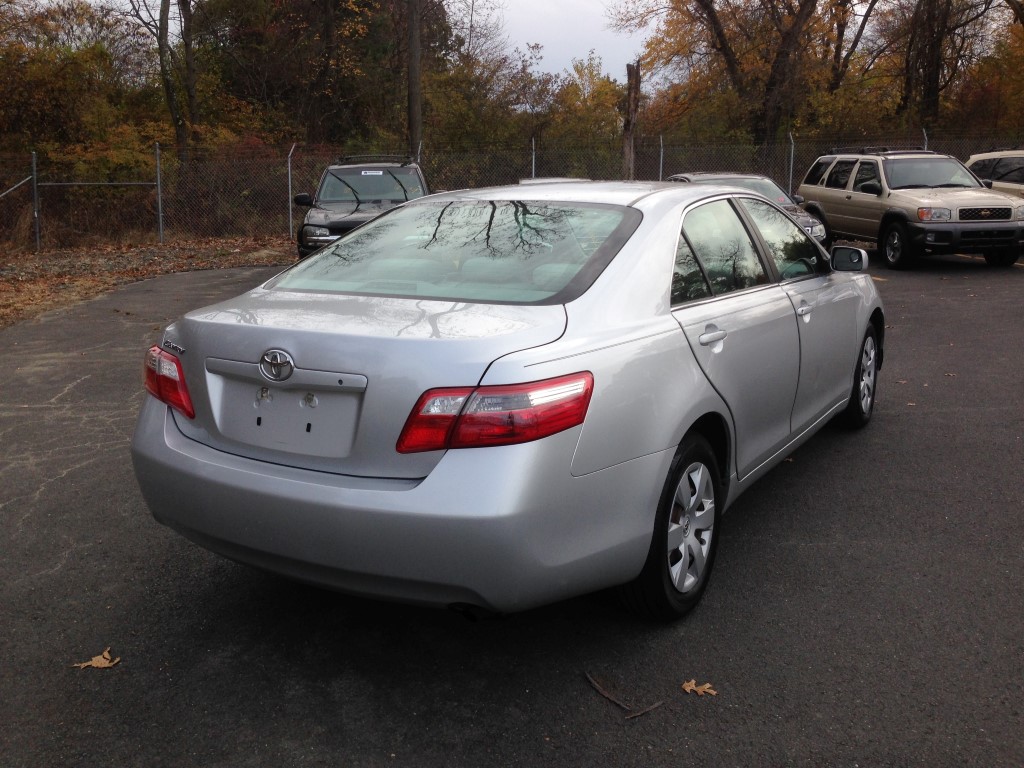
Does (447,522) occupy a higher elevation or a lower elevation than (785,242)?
lower

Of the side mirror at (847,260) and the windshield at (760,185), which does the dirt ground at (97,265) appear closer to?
the windshield at (760,185)

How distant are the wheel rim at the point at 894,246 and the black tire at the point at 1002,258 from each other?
1.55 metres

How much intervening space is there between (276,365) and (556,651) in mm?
1409

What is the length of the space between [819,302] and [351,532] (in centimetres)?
310

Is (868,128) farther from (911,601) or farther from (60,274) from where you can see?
(911,601)

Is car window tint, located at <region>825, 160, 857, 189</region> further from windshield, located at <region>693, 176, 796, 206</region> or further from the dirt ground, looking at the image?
the dirt ground

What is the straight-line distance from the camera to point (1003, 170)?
57.1 ft

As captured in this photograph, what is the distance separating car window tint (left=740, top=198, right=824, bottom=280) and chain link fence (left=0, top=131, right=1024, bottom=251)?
60.0 feet

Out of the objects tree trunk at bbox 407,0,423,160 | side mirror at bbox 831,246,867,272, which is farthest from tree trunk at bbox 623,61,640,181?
side mirror at bbox 831,246,867,272

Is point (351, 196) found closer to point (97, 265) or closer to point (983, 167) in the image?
point (97, 265)

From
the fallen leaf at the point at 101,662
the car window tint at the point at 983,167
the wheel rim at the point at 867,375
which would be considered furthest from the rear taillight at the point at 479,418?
the car window tint at the point at 983,167

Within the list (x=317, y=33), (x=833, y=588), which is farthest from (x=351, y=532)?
(x=317, y=33)

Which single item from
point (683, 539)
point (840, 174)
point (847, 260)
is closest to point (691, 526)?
point (683, 539)

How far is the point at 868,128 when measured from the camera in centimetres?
3538
